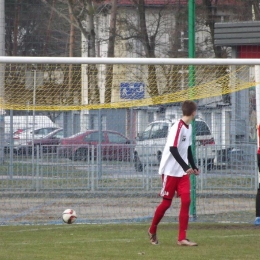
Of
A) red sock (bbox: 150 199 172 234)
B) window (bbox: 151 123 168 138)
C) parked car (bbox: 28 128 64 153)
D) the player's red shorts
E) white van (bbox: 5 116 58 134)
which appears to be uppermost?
white van (bbox: 5 116 58 134)

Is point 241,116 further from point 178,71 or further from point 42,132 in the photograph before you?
point 42,132

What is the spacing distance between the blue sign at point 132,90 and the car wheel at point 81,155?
47.4 inches

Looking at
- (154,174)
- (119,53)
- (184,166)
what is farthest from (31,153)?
(119,53)

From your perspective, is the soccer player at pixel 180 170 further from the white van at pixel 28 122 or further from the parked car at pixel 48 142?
the parked car at pixel 48 142

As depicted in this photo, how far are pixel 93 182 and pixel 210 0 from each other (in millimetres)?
7692

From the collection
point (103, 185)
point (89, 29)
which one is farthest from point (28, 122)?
point (89, 29)

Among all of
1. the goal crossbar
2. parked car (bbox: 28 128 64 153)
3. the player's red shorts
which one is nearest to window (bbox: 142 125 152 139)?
parked car (bbox: 28 128 64 153)

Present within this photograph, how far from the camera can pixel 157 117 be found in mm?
13375

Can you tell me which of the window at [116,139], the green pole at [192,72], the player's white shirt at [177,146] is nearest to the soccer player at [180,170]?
the player's white shirt at [177,146]

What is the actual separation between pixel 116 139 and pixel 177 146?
3735 mm

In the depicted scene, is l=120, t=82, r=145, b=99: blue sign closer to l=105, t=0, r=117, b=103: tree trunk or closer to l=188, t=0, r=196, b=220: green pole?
l=105, t=0, r=117, b=103: tree trunk

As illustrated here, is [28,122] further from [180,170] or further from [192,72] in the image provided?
[180,170]

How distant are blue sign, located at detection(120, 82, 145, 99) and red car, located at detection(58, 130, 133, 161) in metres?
0.70

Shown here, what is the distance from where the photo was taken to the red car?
45.1 feet
